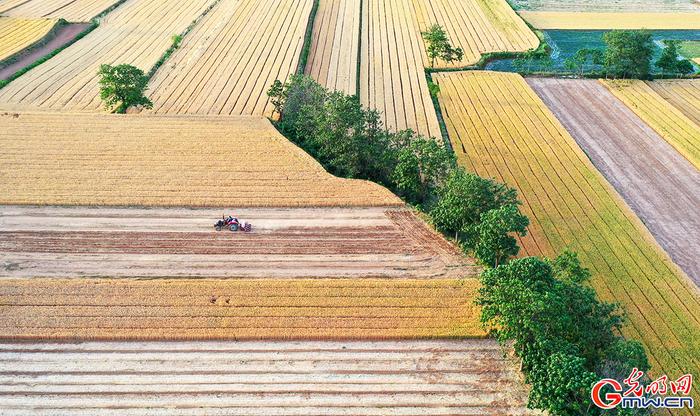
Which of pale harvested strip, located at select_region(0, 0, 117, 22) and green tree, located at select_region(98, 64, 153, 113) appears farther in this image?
pale harvested strip, located at select_region(0, 0, 117, 22)

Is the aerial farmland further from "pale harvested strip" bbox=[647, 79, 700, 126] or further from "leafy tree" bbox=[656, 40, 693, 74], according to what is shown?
"pale harvested strip" bbox=[647, 79, 700, 126]

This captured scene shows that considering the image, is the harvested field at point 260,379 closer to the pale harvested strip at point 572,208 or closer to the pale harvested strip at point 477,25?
the pale harvested strip at point 572,208

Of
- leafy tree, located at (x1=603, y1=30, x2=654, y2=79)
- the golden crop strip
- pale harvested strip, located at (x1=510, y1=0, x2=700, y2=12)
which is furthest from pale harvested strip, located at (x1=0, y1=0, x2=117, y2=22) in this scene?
leafy tree, located at (x1=603, y1=30, x2=654, y2=79)

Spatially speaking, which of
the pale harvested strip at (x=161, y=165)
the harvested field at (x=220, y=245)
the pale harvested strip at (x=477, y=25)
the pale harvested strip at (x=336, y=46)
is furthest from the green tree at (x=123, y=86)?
the pale harvested strip at (x=477, y=25)

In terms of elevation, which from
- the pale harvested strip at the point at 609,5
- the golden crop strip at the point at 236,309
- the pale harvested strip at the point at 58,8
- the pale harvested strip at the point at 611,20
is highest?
the pale harvested strip at the point at 58,8

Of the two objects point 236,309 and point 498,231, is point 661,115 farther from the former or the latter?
point 236,309

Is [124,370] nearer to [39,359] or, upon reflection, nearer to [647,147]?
[39,359]

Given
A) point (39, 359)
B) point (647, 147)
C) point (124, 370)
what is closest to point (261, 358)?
point (124, 370)
